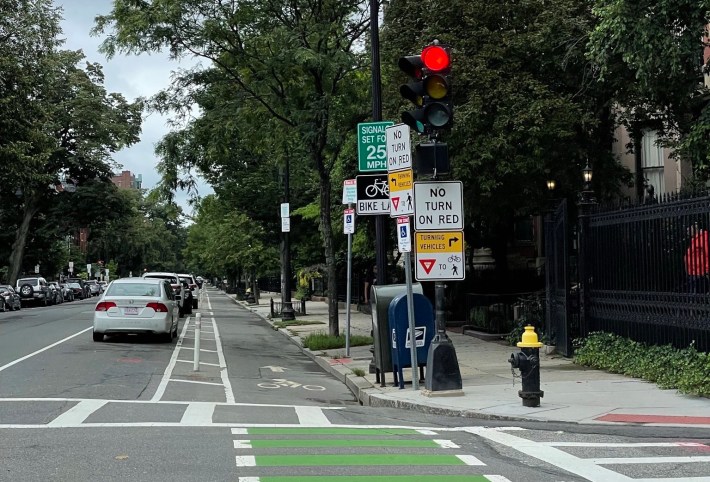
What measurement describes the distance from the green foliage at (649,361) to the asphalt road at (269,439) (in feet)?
6.96

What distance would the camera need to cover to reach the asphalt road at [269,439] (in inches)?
259

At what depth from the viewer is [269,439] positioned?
801 cm

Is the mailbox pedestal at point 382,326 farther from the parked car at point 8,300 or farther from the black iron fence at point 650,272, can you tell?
the parked car at point 8,300

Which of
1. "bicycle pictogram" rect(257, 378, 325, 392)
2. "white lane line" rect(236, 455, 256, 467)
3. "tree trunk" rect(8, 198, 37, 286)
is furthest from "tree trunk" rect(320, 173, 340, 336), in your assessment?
"tree trunk" rect(8, 198, 37, 286)

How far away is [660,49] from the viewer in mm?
12734

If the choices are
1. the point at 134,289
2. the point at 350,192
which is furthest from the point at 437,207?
the point at 134,289

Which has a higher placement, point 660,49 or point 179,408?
point 660,49

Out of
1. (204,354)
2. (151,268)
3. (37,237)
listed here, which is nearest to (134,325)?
(204,354)

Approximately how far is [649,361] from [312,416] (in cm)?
538

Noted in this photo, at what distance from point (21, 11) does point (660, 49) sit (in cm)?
3054

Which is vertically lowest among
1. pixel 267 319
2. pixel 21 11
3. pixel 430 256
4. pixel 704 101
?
pixel 267 319

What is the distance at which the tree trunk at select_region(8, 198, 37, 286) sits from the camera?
5362 centimetres

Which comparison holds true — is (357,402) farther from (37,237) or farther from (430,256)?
(37,237)

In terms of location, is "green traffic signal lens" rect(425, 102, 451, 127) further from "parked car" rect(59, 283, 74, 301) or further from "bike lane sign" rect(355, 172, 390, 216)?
"parked car" rect(59, 283, 74, 301)
